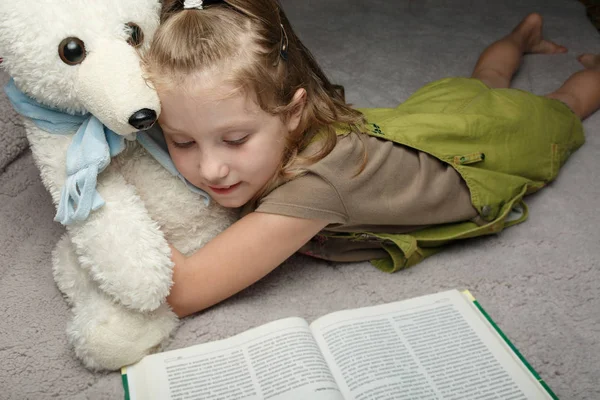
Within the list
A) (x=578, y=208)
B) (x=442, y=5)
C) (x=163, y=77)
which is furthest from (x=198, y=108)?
(x=442, y=5)

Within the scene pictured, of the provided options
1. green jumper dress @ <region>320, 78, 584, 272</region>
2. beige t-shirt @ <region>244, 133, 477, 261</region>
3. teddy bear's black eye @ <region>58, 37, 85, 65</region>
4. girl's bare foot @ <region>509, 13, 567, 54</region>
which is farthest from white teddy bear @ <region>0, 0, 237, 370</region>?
girl's bare foot @ <region>509, 13, 567, 54</region>

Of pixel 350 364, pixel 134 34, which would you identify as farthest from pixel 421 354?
pixel 134 34

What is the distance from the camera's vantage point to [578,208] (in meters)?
1.16

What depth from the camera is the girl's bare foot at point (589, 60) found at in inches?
59.4

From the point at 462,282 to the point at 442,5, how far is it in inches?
41.1

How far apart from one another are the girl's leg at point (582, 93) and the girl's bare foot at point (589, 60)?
4.1 inches

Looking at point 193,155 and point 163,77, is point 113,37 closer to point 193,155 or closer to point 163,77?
point 163,77

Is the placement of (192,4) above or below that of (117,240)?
above

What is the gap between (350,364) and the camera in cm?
84

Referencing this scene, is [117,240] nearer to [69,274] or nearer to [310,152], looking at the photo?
[69,274]

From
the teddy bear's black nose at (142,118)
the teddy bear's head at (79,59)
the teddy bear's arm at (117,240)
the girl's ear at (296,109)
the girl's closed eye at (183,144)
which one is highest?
the teddy bear's head at (79,59)

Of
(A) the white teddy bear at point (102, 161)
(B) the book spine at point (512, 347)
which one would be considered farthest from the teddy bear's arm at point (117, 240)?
(B) the book spine at point (512, 347)

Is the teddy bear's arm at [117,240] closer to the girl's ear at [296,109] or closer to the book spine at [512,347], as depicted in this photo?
the girl's ear at [296,109]

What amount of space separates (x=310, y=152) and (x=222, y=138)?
152mm
